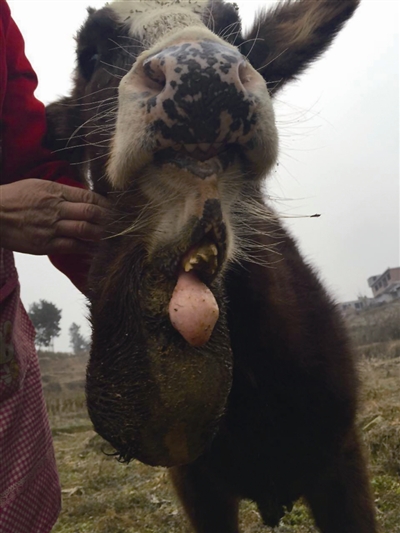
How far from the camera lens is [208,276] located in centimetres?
168

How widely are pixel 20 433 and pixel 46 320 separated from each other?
49489 mm

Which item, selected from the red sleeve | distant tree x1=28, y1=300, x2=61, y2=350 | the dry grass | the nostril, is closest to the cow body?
the nostril

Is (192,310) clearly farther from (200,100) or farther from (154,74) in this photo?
(154,74)

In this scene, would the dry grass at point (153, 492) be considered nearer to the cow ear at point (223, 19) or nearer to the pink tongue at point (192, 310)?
the pink tongue at point (192, 310)

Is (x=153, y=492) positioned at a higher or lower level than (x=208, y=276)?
lower

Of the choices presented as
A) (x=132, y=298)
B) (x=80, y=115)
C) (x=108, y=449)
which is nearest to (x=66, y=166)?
(x=80, y=115)

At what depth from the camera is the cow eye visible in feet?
8.43

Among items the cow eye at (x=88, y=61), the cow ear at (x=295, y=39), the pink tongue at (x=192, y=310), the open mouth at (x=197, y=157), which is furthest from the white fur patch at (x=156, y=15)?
the pink tongue at (x=192, y=310)

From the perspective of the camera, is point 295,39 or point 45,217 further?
point 295,39

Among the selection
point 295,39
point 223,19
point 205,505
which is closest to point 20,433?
point 205,505

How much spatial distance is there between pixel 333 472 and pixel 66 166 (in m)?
2.15

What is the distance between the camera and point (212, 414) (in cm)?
178

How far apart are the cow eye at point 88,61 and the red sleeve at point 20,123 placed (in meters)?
0.26

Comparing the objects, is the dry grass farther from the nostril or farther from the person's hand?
the nostril
